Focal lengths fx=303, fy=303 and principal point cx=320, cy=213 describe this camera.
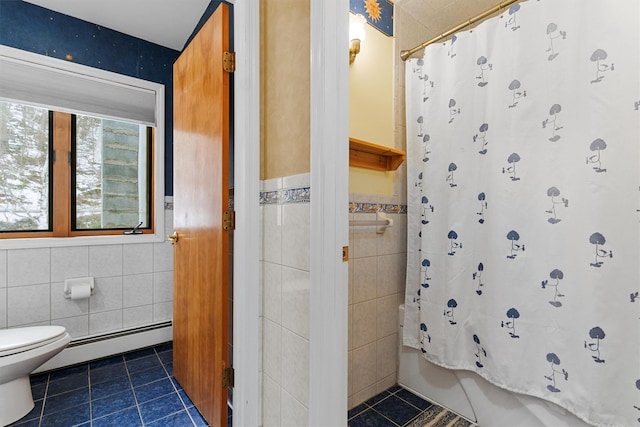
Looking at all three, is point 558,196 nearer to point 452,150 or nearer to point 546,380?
point 452,150

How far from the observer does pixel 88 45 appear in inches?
82.7

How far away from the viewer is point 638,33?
1059 mm

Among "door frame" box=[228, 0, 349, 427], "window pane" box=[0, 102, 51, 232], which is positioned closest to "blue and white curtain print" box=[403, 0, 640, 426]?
"door frame" box=[228, 0, 349, 427]

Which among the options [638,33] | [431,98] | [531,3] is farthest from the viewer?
[431,98]

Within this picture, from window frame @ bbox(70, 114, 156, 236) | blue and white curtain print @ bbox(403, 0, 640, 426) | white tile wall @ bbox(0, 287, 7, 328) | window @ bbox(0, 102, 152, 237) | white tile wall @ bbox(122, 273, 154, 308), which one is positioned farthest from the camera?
white tile wall @ bbox(122, 273, 154, 308)

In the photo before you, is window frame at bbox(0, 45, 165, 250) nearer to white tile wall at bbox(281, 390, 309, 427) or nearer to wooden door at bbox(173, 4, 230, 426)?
wooden door at bbox(173, 4, 230, 426)

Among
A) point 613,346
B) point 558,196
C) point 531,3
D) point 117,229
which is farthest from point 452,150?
point 117,229

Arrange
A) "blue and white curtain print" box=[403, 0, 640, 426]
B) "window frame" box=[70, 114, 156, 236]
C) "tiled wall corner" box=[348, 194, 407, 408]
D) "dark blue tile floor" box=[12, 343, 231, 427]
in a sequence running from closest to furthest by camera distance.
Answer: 1. "blue and white curtain print" box=[403, 0, 640, 426]
2. "dark blue tile floor" box=[12, 343, 231, 427]
3. "tiled wall corner" box=[348, 194, 407, 408]
4. "window frame" box=[70, 114, 156, 236]

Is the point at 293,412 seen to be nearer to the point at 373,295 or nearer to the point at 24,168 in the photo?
the point at 373,295

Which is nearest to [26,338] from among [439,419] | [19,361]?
[19,361]

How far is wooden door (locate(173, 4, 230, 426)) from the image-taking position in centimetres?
132

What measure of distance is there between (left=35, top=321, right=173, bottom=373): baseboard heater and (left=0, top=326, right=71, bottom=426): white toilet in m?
0.42

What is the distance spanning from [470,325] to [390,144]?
1059mm

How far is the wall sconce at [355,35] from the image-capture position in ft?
5.07
